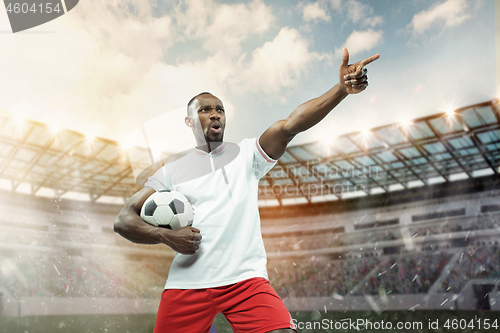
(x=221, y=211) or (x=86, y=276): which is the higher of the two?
(x=86, y=276)

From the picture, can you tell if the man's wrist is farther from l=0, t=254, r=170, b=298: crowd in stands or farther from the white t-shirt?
l=0, t=254, r=170, b=298: crowd in stands

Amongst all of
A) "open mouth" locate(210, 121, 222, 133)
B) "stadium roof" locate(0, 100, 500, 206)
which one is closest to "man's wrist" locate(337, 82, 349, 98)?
"open mouth" locate(210, 121, 222, 133)

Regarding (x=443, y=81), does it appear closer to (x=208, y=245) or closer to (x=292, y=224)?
(x=292, y=224)

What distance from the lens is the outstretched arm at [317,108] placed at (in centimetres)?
125

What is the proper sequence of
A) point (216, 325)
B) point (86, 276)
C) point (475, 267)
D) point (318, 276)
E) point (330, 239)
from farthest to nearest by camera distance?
point (330, 239) → point (318, 276) → point (86, 276) → point (475, 267) → point (216, 325)

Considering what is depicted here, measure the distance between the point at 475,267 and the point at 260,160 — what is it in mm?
10403

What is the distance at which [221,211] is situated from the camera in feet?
4.72

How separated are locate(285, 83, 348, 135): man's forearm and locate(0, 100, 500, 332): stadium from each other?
6.76 metres

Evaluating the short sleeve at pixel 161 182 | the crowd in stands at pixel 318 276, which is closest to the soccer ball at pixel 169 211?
the short sleeve at pixel 161 182

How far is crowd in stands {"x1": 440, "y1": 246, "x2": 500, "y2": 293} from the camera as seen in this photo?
348 inches

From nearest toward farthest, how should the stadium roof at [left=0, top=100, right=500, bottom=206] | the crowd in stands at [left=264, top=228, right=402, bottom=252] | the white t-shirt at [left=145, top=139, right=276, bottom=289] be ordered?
the white t-shirt at [left=145, top=139, right=276, bottom=289], the stadium roof at [left=0, top=100, right=500, bottom=206], the crowd in stands at [left=264, top=228, right=402, bottom=252]

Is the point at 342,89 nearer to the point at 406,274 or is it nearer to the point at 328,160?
the point at 328,160

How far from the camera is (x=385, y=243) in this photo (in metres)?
10.2

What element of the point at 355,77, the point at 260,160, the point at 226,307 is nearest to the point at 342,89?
the point at 355,77
